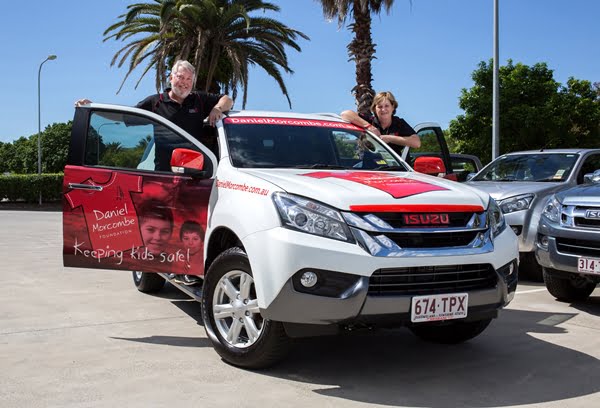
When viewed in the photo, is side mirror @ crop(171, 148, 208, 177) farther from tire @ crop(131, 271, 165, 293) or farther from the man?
tire @ crop(131, 271, 165, 293)

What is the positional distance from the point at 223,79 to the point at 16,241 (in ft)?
48.6

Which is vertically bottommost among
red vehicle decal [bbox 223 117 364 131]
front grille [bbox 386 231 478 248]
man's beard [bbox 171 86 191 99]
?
front grille [bbox 386 231 478 248]

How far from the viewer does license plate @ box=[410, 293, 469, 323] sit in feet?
12.4

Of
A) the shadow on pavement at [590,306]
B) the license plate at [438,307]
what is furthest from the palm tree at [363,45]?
the license plate at [438,307]

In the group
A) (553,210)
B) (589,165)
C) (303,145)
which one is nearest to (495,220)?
(303,145)

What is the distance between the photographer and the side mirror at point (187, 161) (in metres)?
4.61

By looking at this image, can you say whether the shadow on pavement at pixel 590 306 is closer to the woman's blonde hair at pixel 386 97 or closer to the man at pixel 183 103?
the woman's blonde hair at pixel 386 97

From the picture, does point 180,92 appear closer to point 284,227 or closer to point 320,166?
point 320,166

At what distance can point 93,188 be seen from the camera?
202 inches

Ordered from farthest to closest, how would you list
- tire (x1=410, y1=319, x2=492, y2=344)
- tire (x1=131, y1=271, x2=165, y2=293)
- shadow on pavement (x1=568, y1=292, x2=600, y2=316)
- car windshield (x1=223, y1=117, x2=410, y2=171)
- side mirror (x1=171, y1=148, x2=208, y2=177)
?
1. tire (x1=131, y1=271, x2=165, y2=293)
2. shadow on pavement (x1=568, y1=292, x2=600, y2=316)
3. car windshield (x1=223, y1=117, x2=410, y2=171)
4. tire (x1=410, y1=319, x2=492, y2=344)
5. side mirror (x1=171, y1=148, x2=208, y2=177)

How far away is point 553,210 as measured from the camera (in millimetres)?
6348

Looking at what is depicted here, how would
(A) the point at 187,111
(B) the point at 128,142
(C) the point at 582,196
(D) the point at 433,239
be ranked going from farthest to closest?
(C) the point at 582,196 < (A) the point at 187,111 < (B) the point at 128,142 < (D) the point at 433,239

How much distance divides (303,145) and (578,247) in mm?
2694

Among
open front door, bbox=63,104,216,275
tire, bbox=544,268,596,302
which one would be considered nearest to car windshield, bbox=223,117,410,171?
open front door, bbox=63,104,216,275
